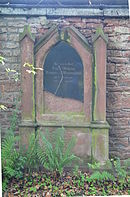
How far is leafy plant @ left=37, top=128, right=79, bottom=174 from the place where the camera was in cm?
307

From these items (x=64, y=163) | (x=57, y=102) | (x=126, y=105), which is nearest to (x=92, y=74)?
(x=57, y=102)

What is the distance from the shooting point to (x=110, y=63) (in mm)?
3756

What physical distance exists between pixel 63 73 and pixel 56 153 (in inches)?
48.1

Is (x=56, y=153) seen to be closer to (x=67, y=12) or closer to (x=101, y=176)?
(x=101, y=176)

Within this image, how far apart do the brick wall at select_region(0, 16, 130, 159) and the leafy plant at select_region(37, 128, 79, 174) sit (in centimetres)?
94

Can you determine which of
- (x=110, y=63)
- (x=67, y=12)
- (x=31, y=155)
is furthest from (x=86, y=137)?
(x=67, y=12)

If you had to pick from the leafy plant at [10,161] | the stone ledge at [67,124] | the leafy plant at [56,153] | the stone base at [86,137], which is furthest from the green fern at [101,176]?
the leafy plant at [10,161]

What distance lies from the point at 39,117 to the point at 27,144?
1.50ft

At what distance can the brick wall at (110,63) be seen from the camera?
3691mm

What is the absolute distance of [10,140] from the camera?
3033 millimetres

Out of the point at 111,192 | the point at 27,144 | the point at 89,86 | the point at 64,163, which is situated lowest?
the point at 111,192

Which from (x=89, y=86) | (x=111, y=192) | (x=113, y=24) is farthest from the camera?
(x=113, y=24)

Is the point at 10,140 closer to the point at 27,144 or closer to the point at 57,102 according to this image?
the point at 27,144

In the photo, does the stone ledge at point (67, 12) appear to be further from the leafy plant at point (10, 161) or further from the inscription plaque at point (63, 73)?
the leafy plant at point (10, 161)
